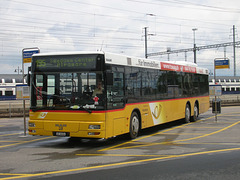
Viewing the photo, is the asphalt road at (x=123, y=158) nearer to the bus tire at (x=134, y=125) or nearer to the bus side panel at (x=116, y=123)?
the bus tire at (x=134, y=125)

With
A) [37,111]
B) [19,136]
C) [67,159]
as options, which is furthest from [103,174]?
[19,136]

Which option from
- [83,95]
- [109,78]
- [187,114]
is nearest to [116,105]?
[109,78]

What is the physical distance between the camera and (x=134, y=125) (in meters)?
11.9

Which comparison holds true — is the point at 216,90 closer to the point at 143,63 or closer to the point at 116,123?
the point at 143,63

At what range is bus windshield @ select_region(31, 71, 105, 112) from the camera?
992cm

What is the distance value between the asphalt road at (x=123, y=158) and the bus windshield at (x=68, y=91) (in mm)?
1289

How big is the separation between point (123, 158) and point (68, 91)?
2882mm

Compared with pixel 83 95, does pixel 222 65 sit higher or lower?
higher

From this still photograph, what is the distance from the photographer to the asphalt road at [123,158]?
6.58 m

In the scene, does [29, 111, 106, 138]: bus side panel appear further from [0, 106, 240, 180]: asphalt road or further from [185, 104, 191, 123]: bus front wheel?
[185, 104, 191, 123]: bus front wheel

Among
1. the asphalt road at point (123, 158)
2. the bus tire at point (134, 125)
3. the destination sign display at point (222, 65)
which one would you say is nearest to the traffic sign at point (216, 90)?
the asphalt road at point (123, 158)

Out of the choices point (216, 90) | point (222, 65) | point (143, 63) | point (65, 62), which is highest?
point (222, 65)

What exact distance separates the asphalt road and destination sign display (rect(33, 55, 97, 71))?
2.42m

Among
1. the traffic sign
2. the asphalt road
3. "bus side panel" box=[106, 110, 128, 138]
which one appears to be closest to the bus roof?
the traffic sign
